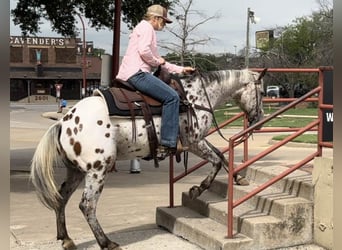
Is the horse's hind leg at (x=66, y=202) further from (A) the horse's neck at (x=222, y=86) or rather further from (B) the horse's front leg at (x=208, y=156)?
(A) the horse's neck at (x=222, y=86)

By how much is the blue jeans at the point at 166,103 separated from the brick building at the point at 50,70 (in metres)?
70.4

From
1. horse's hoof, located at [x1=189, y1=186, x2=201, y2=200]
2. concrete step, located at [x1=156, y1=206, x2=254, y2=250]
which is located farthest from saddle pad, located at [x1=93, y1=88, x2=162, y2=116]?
concrete step, located at [x1=156, y1=206, x2=254, y2=250]

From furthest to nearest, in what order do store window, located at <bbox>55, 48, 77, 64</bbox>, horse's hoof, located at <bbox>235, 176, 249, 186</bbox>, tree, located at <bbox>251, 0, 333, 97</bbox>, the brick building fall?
store window, located at <bbox>55, 48, 77, 64</bbox>, the brick building, tree, located at <bbox>251, 0, 333, 97</bbox>, horse's hoof, located at <bbox>235, 176, 249, 186</bbox>

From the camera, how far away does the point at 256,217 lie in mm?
5609

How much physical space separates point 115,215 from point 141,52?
296cm

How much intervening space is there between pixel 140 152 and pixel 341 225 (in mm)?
3267

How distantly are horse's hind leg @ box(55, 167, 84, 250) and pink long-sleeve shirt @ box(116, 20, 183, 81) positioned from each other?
1221 mm

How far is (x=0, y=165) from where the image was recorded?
210 centimetres

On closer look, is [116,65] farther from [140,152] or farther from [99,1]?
[140,152]

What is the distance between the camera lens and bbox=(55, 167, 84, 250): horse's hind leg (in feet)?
18.5

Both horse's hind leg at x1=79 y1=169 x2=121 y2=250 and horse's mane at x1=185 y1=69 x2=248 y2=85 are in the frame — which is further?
horse's mane at x1=185 y1=69 x2=248 y2=85

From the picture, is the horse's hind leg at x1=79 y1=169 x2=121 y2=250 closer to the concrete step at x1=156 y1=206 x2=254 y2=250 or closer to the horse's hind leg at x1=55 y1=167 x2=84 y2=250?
the horse's hind leg at x1=55 y1=167 x2=84 y2=250

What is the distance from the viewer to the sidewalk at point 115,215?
600cm

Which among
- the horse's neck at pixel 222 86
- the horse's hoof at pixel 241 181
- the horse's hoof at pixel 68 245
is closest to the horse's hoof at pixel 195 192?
the horse's hoof at pixel 241 181
